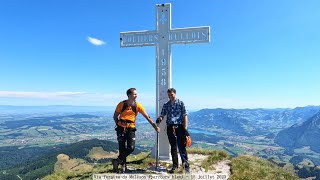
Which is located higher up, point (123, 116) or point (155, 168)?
point (123, 116)

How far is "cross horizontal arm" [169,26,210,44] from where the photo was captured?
10233 mm

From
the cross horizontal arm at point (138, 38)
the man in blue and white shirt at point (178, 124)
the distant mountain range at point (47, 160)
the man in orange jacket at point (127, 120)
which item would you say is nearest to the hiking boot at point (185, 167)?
the man in blue and white shirt at point (178, 124)

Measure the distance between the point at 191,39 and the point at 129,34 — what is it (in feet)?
8.05

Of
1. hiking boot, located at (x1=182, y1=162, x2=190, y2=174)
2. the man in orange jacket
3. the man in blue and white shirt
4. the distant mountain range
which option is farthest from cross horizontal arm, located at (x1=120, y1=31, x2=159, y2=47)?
the distant mountain range

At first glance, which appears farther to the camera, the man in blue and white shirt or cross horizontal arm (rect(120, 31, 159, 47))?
cross horizontal arm (rect(120, 31, 159, 47))

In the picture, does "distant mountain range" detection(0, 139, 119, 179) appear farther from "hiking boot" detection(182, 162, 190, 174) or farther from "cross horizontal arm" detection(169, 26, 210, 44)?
"hiking boot" detection(182, 162, 190, 174)

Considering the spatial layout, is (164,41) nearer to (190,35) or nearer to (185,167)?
(190,35)

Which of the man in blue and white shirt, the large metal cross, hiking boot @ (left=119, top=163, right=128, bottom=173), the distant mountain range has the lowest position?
the distant mountain range

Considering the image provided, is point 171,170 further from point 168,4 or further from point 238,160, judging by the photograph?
point 168,4

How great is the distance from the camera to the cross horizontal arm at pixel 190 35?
10233 mm

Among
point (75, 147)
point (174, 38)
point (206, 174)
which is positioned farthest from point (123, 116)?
point (75, 147)

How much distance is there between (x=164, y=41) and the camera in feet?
35.2

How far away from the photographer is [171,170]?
346 inches

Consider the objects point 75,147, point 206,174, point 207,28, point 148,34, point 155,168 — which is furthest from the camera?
point 75,147
